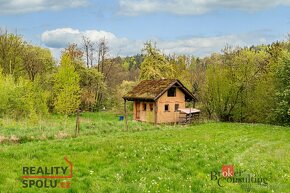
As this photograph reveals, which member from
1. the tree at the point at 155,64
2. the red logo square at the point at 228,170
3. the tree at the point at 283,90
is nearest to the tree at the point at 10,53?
the tree at the point at 155,64

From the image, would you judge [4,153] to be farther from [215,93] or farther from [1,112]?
[215,93]

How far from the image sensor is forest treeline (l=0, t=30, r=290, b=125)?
4216 cm

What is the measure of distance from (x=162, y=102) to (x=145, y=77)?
23747 mm

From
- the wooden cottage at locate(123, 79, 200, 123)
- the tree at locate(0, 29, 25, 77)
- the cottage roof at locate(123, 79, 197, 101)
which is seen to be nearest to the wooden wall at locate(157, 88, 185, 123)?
the wooden cottage at locate(123, 79, 200, 123)

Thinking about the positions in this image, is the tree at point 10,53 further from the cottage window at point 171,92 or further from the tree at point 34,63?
the cottage window at point 171,92

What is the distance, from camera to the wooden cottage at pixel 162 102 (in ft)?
146

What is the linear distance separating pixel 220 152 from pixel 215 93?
34.1m

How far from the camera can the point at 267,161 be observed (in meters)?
16.6

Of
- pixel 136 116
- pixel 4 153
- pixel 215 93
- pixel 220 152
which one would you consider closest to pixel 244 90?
pixel 215 93

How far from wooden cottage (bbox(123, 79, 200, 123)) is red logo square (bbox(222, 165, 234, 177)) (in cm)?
2896

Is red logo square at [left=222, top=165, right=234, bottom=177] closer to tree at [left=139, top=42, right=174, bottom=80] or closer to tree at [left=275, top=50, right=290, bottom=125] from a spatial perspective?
tree at [left=275, top=50, right=290, bottom=125]

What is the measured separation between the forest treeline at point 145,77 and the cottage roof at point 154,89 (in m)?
6.55

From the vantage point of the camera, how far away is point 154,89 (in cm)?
4603

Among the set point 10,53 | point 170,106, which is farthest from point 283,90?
point 10,53
